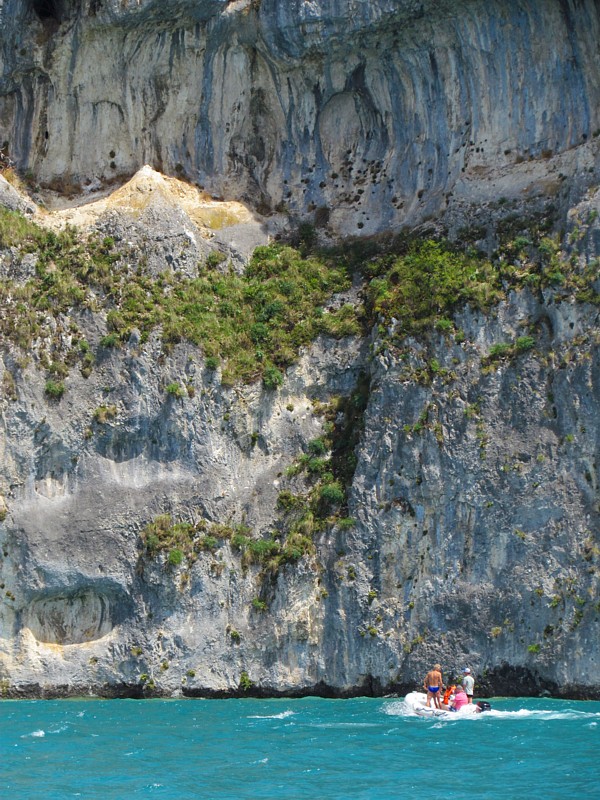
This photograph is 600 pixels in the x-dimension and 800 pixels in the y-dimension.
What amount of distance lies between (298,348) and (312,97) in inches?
495

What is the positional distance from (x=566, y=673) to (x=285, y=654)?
9.56 meters

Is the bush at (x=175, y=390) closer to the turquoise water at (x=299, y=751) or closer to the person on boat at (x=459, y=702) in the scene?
the turquoise water at (x=299, y=751)

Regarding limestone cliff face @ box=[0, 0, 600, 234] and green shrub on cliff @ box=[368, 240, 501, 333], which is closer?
green shrub on cliff @ box=[368, 240, 501, 333]

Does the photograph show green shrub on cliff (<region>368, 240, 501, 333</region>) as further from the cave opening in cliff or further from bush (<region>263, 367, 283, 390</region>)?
the cave opening in cliff

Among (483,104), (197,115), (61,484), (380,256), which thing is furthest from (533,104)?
(61,484)

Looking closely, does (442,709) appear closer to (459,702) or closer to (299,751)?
(459,702)

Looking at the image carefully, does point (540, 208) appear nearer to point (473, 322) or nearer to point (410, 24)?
point (473, 322)

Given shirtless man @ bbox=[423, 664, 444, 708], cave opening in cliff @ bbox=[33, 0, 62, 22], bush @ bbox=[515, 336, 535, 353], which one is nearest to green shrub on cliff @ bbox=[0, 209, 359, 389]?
bush @ bbox=[515, 336, 535, 353]

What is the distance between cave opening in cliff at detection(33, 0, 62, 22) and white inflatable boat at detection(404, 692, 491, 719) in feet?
110

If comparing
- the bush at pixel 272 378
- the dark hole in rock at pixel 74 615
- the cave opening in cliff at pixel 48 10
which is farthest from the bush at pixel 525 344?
the cave opening in cliff at pixel 48 10

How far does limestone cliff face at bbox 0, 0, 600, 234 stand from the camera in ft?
152

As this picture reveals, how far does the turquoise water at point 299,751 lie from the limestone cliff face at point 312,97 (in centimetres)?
2222

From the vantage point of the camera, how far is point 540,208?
4391 centimetres

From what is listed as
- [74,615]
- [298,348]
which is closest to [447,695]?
[74,615]
